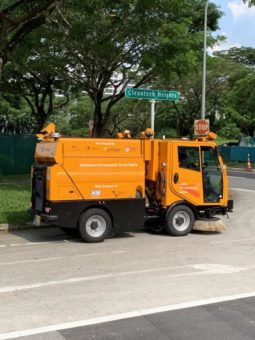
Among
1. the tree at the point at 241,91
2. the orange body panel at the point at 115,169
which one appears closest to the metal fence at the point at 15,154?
the orange body panel at the point at 115,169

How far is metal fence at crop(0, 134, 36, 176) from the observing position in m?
25.6

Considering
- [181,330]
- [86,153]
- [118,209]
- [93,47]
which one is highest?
[93,47]

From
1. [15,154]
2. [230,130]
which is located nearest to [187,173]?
[15,154]

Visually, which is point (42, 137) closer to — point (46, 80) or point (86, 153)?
point (86, 153)

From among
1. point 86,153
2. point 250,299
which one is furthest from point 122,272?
point 86,153

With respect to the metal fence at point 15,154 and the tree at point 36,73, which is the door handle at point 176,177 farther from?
the metal fence at point 15,154

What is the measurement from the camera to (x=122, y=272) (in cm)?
811

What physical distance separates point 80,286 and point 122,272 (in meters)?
1.04

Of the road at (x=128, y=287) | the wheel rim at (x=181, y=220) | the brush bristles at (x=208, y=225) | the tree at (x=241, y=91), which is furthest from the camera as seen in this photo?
the tree at (x=241, y=91)

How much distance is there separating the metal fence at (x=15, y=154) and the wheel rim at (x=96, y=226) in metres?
15.2

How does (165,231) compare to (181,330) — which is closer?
(181,330)

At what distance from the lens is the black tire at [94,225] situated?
10.9 meters

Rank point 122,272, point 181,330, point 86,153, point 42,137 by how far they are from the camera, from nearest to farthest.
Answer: point 181,330 → point 122,272 → point 86,153 → point 42,137

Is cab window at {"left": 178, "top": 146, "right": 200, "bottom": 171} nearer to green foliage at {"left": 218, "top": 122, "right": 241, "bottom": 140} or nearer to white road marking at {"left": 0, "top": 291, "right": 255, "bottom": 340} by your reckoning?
white road marking at {"left": 0, "top": 291, "right": 255, "bottom": 340}
